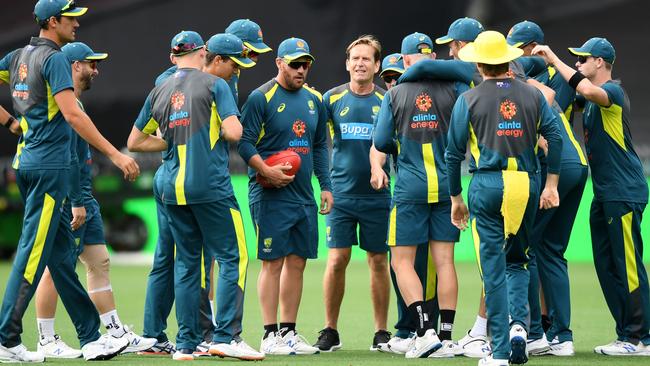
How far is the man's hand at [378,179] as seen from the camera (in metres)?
9.01

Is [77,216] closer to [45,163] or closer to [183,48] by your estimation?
[45,163]

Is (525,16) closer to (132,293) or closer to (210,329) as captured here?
(132,293)

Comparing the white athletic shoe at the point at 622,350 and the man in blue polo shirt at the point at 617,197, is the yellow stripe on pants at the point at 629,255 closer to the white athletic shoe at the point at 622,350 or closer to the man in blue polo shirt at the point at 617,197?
the man in blue polo shirt at the point at 617,197

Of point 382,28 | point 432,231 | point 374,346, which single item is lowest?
point 374,346

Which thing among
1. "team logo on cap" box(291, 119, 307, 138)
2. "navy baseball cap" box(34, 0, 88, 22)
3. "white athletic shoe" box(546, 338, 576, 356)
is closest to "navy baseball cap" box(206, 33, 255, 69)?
"navy baseball cap" box(34, 0, 88, 22)

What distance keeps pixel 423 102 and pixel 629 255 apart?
6.10ft

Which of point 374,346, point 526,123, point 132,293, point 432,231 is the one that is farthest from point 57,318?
point 526,123

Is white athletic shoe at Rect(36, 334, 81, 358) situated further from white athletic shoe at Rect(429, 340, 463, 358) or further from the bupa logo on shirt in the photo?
the bupa logo on shirt

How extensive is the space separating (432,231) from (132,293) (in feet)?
18.3

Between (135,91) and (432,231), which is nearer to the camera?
(432,231)

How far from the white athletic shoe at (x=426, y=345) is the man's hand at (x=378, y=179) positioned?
1.20m

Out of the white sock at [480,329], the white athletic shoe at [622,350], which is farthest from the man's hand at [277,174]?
the white athletic shoe at [622,350]

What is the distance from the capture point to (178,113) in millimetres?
7879

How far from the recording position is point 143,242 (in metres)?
18.0
